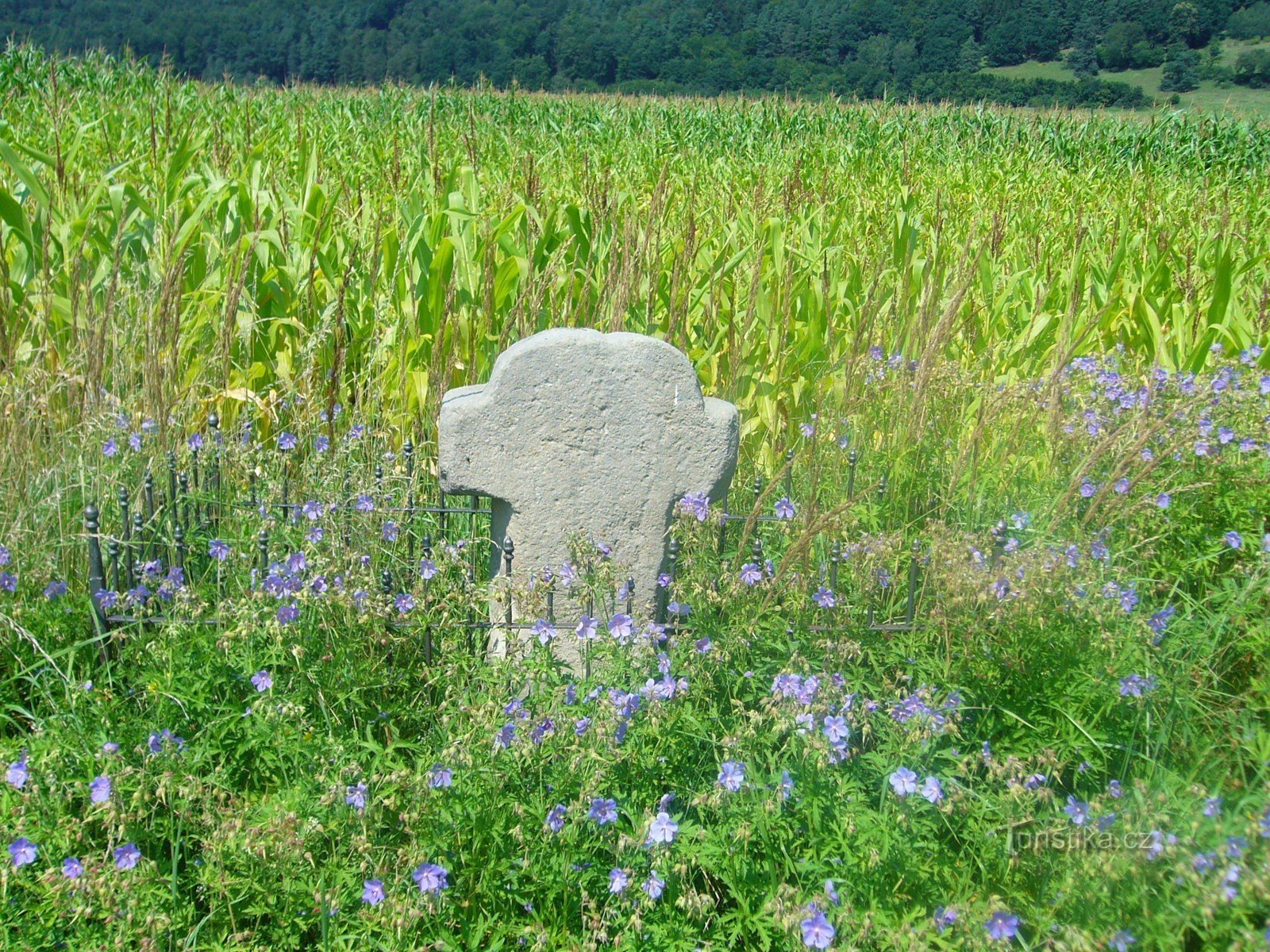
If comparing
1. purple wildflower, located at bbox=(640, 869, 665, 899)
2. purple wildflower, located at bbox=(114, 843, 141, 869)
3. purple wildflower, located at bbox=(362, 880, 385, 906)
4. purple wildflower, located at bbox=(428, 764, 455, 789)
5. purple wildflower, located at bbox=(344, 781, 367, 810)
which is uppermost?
purple wildflower, located at bbox=(428, 764, 455, 789)

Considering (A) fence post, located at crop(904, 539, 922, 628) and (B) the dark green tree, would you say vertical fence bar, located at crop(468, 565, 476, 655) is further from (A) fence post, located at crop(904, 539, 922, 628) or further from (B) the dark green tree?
(B) the dark green tree

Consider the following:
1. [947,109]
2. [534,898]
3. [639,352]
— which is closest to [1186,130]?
[947,109]

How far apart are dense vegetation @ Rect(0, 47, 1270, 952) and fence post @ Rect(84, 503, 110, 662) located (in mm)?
47

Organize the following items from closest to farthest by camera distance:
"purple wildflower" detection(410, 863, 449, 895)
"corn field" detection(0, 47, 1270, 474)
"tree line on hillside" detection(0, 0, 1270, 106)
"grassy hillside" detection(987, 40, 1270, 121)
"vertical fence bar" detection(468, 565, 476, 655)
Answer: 1. "purple wildflower" detection(410, 863, 449, 895)
2. "vertical fence bar" detection(468, 565, 476, 655)
3. "corn field" detection(0, 47, 1270, 474)
4. "grassy hillside" detection(987, 40, 1270, 121)
5. "tree line on hillside" detection(0, 0, 1270, 106)

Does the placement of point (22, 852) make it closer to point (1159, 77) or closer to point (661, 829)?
point (661, 829)

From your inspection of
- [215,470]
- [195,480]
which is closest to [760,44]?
[215,470]

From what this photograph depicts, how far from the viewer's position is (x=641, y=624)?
2.36 meters

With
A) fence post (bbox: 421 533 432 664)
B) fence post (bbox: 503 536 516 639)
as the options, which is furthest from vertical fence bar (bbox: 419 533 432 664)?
fence post (bbox: 503 536 516 639)

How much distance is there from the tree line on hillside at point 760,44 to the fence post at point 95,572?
5169 centimetres

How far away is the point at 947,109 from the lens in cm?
1681

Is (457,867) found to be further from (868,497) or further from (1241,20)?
(1241,20)

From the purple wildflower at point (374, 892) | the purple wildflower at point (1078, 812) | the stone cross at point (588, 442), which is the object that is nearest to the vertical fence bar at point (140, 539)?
the stone cross at point (588, 442)

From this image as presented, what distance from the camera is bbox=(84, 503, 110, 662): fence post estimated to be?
2340 mm

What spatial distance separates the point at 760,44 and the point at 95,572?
241 feet
